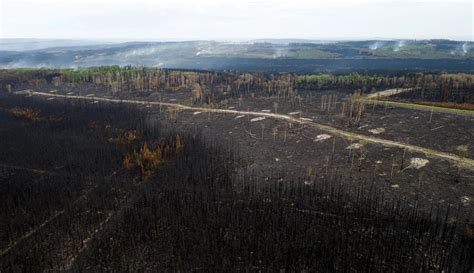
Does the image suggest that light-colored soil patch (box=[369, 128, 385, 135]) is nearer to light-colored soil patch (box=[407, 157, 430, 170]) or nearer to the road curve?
the road curve

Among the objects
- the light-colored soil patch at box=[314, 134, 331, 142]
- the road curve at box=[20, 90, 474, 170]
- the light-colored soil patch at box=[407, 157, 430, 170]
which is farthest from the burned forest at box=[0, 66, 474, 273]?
the road curve at box=[20, 90, 474, 170]

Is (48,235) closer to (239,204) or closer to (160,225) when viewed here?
(160,225)

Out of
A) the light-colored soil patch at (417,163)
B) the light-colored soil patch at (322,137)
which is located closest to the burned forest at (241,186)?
the light-colored soil patch at (417,163)

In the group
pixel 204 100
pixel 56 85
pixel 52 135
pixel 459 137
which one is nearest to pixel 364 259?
pixel 459 137

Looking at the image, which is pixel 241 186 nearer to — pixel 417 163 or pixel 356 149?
pixel 356 149

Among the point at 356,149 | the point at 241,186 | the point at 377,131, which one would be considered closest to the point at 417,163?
the point at 356,149

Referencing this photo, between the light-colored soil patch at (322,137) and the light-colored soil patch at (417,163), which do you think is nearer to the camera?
the light-colored soil patch at (417,163)

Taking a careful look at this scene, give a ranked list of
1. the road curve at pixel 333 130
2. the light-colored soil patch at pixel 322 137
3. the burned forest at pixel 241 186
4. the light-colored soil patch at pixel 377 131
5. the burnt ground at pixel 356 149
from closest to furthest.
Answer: the burned forest at pixel 241 186 → the burnt ground at pixel 356 149 → the road curve at pixel 333 130 → the light-colored soil patch at pixel 322 137 → the light-colored soil patch at pixel 377 131

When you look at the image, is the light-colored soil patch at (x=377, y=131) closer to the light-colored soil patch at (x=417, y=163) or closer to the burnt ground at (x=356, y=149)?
the burnt ground at (x=356, y=149)

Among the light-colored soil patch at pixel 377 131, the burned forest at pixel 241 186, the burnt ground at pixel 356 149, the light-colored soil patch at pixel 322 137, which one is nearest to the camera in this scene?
the burned forest at pixel 241 186
